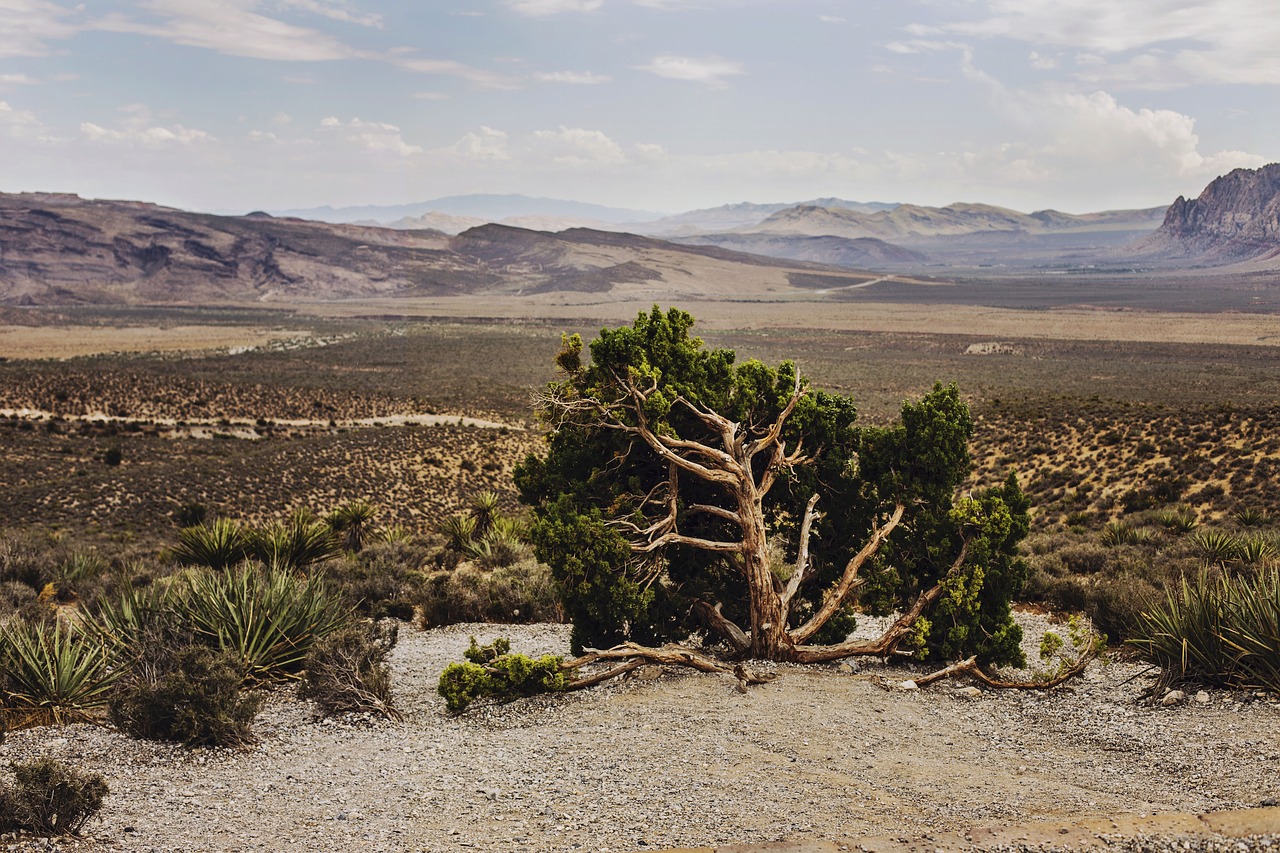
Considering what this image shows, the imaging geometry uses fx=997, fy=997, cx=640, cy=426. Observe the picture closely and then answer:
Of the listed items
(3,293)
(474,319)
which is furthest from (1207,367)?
(3,293)

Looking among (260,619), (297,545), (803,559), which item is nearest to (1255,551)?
(803,559)

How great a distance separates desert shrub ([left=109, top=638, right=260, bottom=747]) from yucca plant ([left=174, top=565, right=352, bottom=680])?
1156 millimetres

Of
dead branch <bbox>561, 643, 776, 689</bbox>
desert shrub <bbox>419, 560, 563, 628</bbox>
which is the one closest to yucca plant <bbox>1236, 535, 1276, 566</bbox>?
dead branch <bbox>561, 643, 776, 689</bbox>

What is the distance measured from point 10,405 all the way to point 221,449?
14927mm

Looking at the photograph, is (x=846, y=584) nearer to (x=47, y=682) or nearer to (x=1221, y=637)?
(x=1221, y=637)

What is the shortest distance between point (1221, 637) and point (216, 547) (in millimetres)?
14639

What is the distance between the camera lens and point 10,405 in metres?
45.1

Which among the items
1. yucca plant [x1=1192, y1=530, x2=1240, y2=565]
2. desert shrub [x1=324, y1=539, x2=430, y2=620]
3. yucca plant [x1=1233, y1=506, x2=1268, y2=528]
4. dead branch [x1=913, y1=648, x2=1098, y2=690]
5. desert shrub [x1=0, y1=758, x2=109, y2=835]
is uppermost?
desert shrub [x1=0, y1=758, x2=109, y2=835]

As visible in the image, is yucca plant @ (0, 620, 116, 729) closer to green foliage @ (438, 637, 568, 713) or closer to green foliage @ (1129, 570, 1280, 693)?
green foliage @ (438, 637, 568, 713)

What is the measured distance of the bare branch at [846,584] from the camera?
1104cm

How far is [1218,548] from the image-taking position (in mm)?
15352

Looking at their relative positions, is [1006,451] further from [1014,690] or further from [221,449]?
[221,449]

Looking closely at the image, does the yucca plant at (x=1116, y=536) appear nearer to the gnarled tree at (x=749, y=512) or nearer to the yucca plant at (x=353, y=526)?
the gnarled tree at (x=749, y=512)

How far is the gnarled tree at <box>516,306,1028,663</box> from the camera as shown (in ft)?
34.7
